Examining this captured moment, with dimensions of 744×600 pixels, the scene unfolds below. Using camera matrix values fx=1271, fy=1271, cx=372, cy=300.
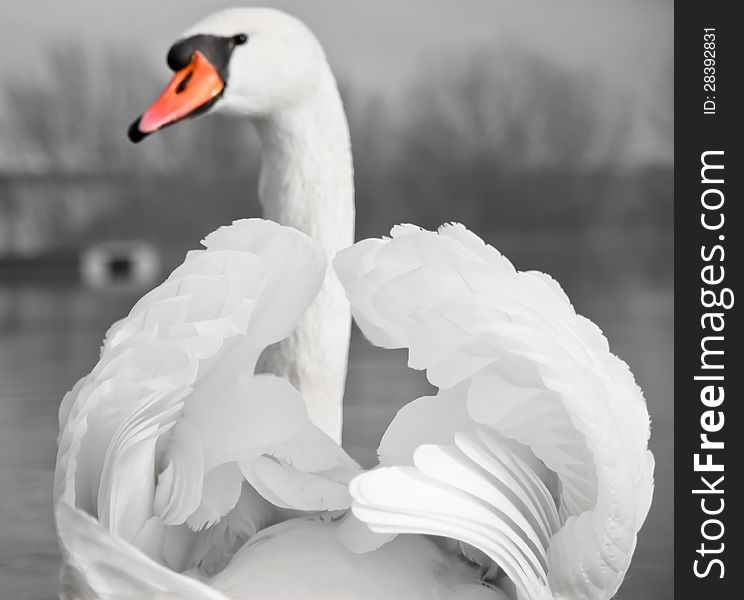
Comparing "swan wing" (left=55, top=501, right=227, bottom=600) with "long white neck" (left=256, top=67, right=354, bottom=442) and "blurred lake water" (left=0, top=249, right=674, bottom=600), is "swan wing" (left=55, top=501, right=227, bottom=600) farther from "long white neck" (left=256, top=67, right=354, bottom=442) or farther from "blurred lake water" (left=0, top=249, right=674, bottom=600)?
"blurred lake water" (left=0, top=249, right=674, bottom=600)

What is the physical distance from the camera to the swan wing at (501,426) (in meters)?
1.63

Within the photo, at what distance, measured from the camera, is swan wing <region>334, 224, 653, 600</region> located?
163 centimetres

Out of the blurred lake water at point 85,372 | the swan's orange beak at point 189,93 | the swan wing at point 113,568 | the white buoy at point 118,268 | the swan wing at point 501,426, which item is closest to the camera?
the swan wing at point 113,568

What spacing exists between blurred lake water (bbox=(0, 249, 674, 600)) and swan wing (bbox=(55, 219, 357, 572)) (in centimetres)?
114

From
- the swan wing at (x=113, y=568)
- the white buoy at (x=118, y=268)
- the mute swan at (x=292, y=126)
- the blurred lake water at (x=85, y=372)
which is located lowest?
the white buoy at (x=118, y=268)

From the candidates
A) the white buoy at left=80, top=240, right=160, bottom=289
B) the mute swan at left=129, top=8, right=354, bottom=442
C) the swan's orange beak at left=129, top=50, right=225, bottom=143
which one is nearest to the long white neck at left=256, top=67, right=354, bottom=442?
the mute swan at left=129, top=8, right=354, bottom=442

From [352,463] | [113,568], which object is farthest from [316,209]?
[113,568]

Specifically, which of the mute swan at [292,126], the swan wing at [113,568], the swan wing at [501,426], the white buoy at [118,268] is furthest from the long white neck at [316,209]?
the white buoy at [118,268]

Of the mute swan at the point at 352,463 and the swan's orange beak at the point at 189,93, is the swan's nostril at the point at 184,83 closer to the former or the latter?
the swan's orange beak at the point at 189,93

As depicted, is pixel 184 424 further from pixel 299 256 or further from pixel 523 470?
pixel 523 470

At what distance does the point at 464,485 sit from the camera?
1668 mm

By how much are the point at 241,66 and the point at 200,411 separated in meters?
1.02

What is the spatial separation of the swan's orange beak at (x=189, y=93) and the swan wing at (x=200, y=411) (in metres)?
0.76
